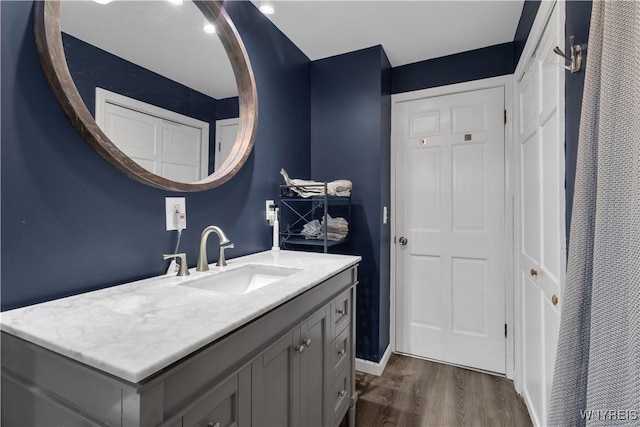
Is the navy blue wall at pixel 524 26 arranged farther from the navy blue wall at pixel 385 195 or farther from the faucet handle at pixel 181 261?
the faucet handle at pixel 181 261

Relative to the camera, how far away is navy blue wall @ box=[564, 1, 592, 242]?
923 millimetres

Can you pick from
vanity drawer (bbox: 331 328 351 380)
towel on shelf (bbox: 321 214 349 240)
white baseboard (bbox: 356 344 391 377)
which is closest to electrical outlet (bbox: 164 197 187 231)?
vanity drawer (bbox: 331 328 351 380)

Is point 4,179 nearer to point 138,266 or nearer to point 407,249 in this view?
point 138,266

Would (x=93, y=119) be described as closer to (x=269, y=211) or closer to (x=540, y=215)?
(x=269, y=211)

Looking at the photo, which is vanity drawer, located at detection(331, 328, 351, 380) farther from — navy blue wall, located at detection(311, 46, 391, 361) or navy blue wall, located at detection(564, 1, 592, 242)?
navy blue wall, located at detection(564, 1, 592, 242)

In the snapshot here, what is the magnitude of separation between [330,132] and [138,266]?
164 cm

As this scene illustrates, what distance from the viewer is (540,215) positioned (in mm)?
1470

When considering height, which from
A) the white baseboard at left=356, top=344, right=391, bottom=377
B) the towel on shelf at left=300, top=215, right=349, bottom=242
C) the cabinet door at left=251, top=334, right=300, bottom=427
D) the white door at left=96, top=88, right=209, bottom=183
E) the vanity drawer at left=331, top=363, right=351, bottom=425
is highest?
the white door at left=96, top=88, right=209, bottom=183

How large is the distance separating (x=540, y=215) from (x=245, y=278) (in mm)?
1453

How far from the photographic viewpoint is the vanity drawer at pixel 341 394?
141 cm

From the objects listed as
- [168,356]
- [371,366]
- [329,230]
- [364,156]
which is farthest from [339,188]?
[168,356]

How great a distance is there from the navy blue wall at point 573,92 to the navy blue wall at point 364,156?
1180 millimetres

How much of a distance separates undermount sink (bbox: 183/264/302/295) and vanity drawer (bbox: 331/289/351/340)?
0.25 metres

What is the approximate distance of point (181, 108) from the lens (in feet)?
4.33
